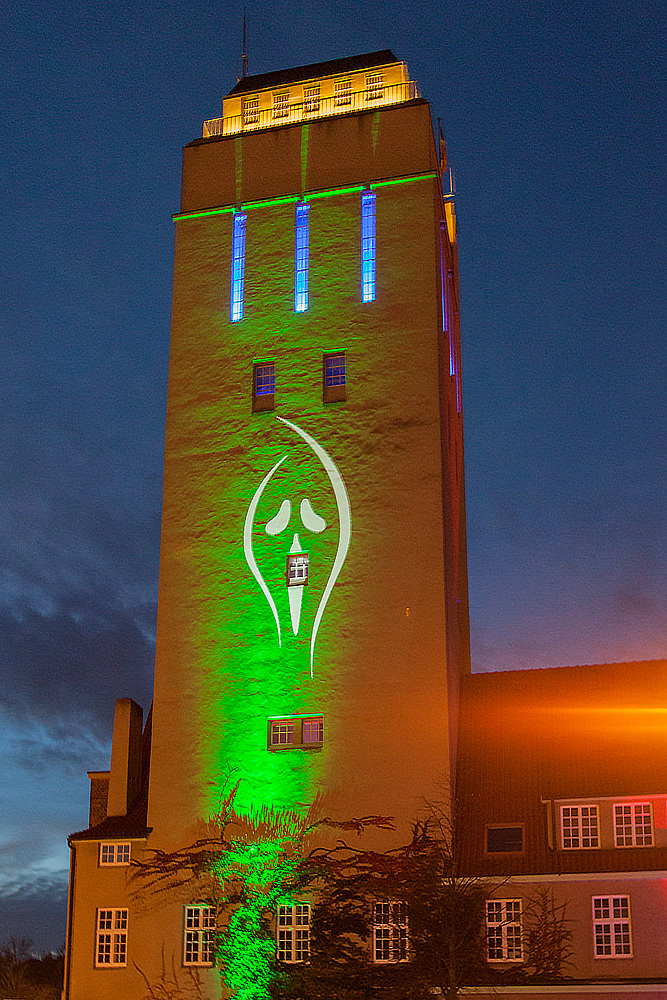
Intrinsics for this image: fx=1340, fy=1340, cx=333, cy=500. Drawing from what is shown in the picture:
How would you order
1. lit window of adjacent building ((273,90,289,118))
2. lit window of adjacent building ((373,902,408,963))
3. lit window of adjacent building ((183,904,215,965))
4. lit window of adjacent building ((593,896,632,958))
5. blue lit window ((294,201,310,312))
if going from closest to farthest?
1. lit window of adjacent building ((373,902,408,963))
2. lit window of adjacent building ((593,896,632,958))
3. lit window of adjacent building ((183,904,215,965))
4. blue lit window ((294,201,310,312))
5. lit window of adjacent building ((273,90,289,118))

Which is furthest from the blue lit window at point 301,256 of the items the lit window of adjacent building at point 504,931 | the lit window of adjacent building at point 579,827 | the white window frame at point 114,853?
the lit window of adjacent building at point 504,931

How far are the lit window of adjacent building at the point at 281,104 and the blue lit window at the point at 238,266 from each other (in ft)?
15.3

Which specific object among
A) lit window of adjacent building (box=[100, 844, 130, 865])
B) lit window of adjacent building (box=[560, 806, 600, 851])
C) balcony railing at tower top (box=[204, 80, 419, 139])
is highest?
balcony railing at tower top (box=[204, 80, 419, 139])

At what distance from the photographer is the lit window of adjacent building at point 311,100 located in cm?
4872

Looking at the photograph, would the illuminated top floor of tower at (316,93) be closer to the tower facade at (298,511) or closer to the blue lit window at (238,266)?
the tower facade at (298,511)

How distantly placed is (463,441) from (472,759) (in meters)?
16.5

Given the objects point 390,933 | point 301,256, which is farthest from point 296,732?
point 301,256

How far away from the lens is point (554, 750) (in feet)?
136

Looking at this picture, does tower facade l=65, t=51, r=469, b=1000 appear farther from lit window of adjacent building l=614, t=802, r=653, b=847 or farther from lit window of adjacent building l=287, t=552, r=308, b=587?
lit window of adjacent building l=614, t=802, r=653, b=847

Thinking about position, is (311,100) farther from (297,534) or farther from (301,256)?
(297,534)

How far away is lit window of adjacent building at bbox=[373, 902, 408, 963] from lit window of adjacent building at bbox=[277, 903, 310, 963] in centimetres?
207

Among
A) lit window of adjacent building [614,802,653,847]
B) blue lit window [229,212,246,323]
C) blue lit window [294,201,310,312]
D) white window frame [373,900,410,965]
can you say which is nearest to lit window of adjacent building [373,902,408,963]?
white window frame [373,900,410,965]

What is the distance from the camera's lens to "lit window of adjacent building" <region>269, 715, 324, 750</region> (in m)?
40.8

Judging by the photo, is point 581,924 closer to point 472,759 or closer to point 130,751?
point 472,759
